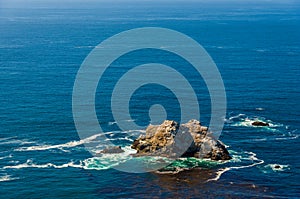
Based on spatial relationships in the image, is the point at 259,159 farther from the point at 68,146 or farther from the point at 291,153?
the point at 68,146

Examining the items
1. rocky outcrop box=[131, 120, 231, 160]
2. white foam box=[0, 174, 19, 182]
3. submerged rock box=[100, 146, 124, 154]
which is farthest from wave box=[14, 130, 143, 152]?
white foam box=[0, 174, 19, 182]

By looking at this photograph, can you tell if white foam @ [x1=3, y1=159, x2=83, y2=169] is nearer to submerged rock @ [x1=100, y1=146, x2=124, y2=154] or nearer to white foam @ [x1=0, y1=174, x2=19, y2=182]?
white foam @ [x1=0, y1=174, x2=19, y2=182]

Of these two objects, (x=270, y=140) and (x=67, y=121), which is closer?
(x=270, y=140)

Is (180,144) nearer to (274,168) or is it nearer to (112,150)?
(112,150)

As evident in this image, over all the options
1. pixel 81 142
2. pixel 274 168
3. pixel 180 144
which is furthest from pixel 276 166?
pixel 81 142

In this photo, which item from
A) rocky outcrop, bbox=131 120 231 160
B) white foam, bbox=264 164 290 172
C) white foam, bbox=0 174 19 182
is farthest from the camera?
rocky outcrop, bbox=131 120 231 160

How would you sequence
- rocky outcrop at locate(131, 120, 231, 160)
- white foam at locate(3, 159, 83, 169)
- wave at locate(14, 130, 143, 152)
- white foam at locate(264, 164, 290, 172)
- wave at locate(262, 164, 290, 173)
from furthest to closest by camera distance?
wave at locate(14, 130, 143, 152) < rocky outcrop at locate(131, 120, 231, 160) < white foam at locate(264, 164, 290, 172) < wave at locate(262, 164, 290, 173) < white foam at locate(3, 159, 83, 169)

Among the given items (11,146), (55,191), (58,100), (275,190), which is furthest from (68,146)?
(275,190)

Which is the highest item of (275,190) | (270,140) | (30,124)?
(30,124)
